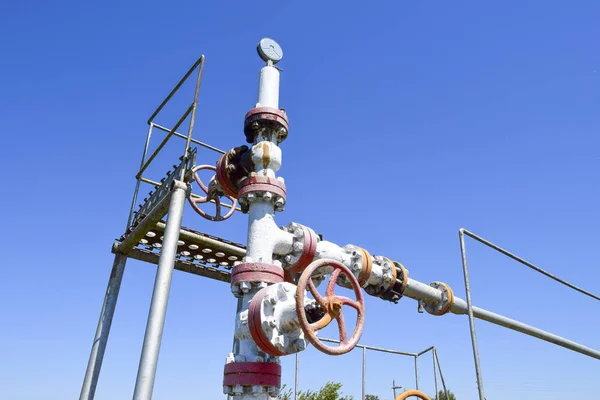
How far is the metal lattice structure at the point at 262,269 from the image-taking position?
3256mm

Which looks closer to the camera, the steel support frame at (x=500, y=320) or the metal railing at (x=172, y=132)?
the steel support frame at (x=500, y=320)

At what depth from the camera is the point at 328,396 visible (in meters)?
15.9

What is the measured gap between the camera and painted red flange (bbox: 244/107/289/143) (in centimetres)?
474

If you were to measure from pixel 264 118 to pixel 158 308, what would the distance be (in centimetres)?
229

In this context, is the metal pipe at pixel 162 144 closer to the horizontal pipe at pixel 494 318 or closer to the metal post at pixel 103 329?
the metal post at pixel 103 329

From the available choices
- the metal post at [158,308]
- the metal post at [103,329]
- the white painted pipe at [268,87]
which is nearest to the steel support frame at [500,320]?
the white painted pipe at [268,87]

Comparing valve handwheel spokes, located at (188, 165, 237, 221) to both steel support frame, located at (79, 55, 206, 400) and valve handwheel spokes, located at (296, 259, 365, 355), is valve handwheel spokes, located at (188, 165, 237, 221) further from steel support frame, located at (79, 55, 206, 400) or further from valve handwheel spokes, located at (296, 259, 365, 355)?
valve handwheel spokes, located at (296, 259, 365, 355)

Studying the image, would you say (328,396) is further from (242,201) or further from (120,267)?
(242,201)

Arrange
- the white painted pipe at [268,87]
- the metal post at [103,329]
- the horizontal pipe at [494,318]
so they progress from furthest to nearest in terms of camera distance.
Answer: the metal post at [103,329] < the horizontal pipe at [494,318] < the white painted pipe at [268,87]

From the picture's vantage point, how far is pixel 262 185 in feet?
14.2

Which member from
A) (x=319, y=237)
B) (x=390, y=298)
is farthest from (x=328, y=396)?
(x=319, y=237)

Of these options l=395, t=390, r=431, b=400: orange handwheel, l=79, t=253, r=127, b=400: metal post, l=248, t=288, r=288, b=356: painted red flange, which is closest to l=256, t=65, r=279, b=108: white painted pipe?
l=248, t=288, r=288, b=356: painted red flange

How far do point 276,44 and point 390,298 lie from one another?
10.8 ft

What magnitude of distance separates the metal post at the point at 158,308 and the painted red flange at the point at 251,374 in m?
1.24
